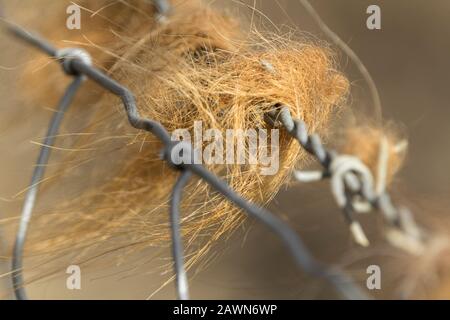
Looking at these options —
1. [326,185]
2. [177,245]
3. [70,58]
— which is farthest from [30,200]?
[326,185]

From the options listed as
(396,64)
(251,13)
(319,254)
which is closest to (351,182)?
(251,13)

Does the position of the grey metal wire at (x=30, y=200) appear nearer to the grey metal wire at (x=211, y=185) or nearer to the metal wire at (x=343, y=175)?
the grey metal wire at (x=211, y=185)

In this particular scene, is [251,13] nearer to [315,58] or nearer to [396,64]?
[315,58]

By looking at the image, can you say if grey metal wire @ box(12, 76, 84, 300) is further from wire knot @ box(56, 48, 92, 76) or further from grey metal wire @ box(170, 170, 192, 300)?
grey metal wire @ box(170, 170, 192, 300)

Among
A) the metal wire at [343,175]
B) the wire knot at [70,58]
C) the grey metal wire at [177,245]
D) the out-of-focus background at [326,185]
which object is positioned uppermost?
the out-of-focus background at [326,185]

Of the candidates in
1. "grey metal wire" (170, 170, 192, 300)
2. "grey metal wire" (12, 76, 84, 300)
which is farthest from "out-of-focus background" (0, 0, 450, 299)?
"grey metal wire" (170, 170, 192, 300)

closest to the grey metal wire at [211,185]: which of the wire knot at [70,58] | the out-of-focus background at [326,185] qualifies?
the wire knot at [70,58]

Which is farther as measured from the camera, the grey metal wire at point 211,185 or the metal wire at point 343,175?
the metal wire at point 343,175
